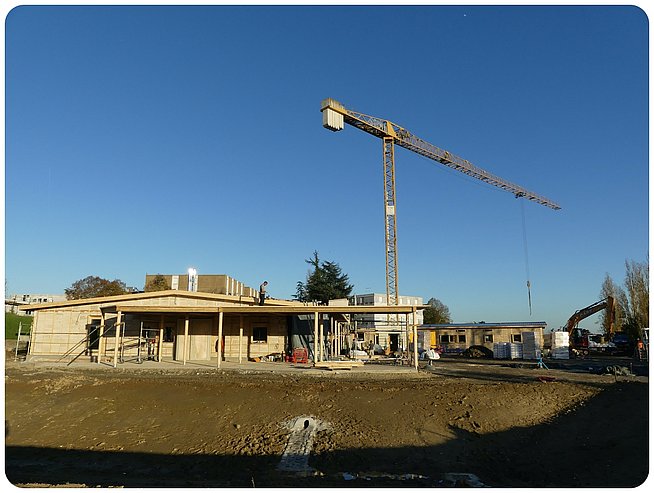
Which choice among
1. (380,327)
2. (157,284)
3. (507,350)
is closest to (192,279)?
(157,284)

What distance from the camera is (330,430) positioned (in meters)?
14.1

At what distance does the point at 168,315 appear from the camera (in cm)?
2777

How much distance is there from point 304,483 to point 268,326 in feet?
59.7

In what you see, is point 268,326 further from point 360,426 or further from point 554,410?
point 554,410

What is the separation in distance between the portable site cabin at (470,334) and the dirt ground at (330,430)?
58.8ft

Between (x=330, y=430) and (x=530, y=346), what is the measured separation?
2570cm

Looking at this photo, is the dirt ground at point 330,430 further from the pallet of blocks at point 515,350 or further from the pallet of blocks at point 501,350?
the pallet of blocks at point 501,350

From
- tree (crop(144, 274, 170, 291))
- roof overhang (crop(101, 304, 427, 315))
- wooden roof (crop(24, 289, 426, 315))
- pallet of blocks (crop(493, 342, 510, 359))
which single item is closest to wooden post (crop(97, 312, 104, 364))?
wooden roof (crop(24, 289, 426, 315))

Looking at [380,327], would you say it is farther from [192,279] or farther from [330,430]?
[330,430]

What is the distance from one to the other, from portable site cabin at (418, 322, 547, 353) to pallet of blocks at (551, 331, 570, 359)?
140 cm

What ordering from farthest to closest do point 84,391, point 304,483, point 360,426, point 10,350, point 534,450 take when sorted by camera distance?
point 10,350 → point 84,391 → point 360,426 → point 534,450 → point 304,483

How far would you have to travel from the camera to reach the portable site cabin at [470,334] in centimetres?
3859

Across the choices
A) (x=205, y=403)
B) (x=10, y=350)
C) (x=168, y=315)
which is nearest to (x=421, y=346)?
(x=168, y=315)

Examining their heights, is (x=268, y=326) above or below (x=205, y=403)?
above
